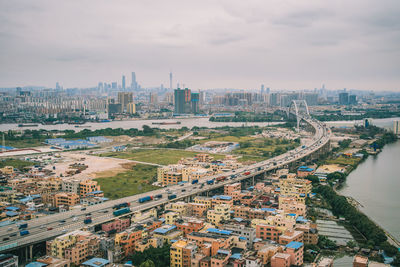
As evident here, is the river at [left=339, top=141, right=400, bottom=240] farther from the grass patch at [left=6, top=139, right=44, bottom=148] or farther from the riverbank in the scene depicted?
the grass patch at [left=6, top=139, right=44, bottom=148]

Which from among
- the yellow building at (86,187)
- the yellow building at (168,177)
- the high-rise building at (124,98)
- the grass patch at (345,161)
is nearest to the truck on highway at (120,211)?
the yellow building at (86,187)

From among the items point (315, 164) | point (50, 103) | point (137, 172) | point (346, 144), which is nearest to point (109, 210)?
point (137, 172)

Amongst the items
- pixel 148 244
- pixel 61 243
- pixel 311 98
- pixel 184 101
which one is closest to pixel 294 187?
pixel 148 244

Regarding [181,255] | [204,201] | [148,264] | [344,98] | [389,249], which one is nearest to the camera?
[148,264]

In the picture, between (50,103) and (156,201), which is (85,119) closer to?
(50,103)

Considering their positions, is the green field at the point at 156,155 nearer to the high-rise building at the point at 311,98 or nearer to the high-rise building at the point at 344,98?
the high-rise building at the point at 311,98

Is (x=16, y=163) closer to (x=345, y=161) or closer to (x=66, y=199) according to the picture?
(x=66, y=199)
